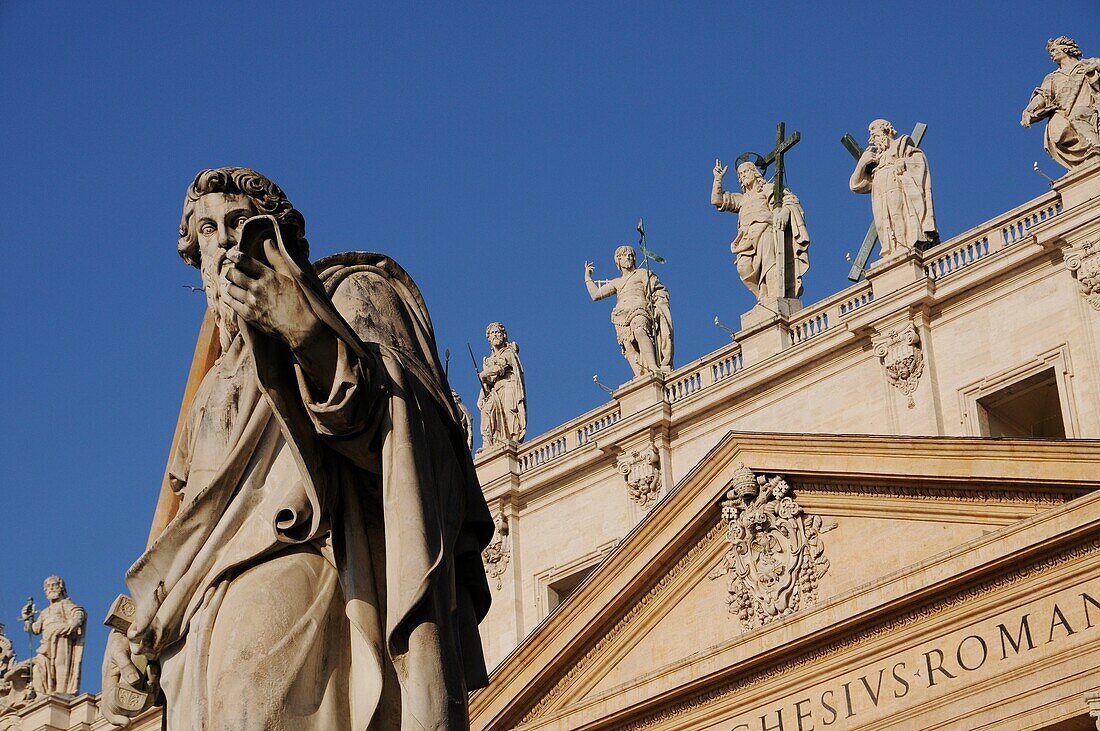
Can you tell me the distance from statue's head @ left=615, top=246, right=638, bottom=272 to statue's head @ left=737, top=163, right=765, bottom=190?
178 centimetres

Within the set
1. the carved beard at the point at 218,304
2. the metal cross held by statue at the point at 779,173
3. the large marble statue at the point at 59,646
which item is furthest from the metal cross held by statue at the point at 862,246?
the carved beard at the point at 218,304

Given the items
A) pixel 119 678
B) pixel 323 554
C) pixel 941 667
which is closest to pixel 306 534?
pixel 323 554

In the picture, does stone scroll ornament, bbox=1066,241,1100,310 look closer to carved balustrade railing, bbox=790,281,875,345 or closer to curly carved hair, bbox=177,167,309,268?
carved balustrade railing, bbox=790,281,875,345

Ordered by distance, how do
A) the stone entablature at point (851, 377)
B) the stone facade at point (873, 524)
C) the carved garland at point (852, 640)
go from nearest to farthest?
the carved garland at point (852, 640) < the stone facade at point (873, 524) < the stone entablature at point (851, 377)

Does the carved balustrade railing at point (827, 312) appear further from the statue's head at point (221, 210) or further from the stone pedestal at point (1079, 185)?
the statue's head at point (221, 210)

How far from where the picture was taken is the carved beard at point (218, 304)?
4352 mm

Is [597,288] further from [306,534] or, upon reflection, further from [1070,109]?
[306,534]

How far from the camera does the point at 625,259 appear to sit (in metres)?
25.9

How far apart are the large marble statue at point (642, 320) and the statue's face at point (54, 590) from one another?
12.1 metres

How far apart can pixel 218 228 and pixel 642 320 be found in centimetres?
2092

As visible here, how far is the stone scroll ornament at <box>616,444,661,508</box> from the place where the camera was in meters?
24.2

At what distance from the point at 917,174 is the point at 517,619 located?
7803mm

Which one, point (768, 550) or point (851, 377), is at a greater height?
point (851, 377)

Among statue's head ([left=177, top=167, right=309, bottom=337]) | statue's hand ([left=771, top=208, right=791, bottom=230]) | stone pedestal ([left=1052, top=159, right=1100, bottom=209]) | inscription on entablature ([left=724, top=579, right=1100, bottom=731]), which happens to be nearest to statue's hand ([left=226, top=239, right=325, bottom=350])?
statue's head ([left=177, top=167, right=309, bottom=337])
